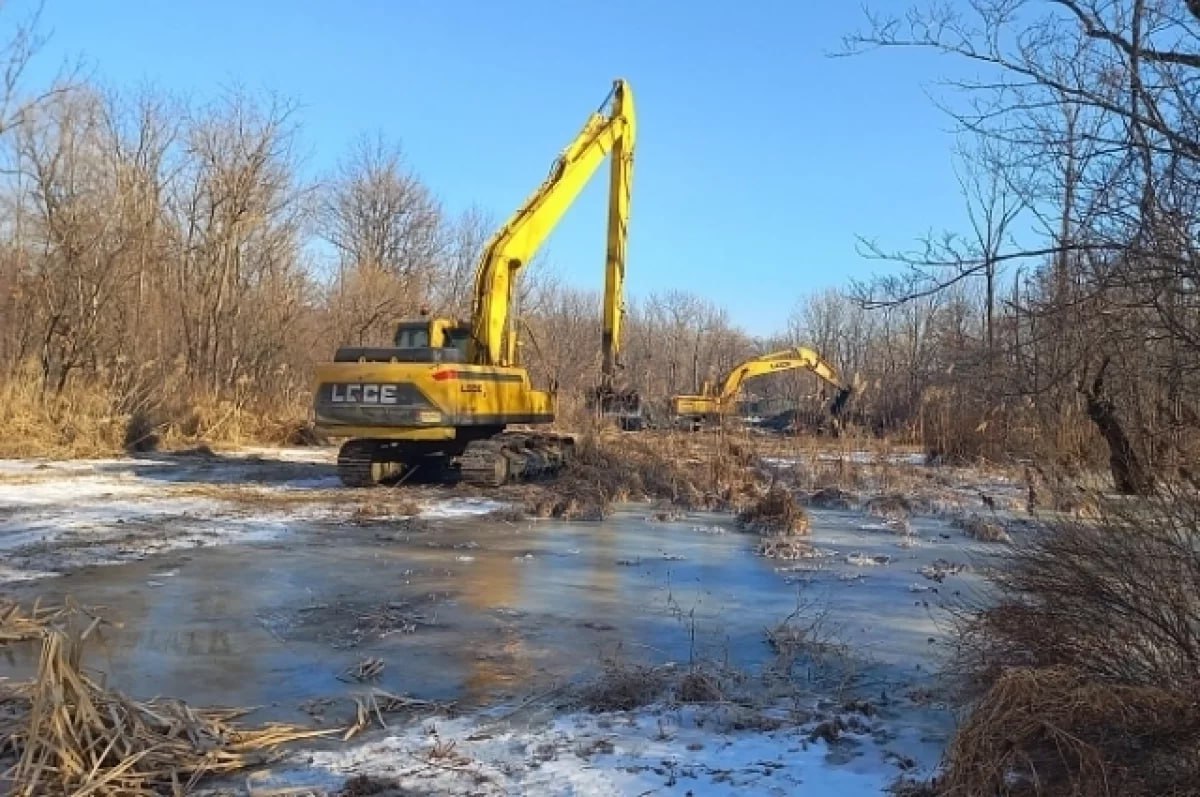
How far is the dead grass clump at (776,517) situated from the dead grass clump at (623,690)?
6443 mm

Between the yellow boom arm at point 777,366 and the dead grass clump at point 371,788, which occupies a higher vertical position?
the yellow boom arm at point 777,366

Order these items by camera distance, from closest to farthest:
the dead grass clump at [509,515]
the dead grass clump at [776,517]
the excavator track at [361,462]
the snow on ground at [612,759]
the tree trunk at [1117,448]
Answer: the snow on ground at [612,759], the tree trunk at [1117,448], the dead grass clump at [776,517], the dead grass clump at [509,515], the excavator track at [361,462]

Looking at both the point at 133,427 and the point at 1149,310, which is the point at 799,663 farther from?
the point at 133,427

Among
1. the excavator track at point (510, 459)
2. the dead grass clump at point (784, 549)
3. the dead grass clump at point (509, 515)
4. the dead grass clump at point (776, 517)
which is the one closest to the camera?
the dead grass clump at point (784, 549)

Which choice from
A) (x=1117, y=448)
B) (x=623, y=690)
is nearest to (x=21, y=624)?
(x=623, y=690)

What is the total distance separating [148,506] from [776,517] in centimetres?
757

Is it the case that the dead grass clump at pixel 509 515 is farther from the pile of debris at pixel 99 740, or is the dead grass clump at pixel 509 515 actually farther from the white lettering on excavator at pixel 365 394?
the pile of debris at pixel 99 740

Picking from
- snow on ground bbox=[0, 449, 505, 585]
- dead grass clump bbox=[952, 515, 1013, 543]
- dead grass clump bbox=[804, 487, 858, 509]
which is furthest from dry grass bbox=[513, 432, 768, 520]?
dead grass clump bbox=[952, 515, 1013, 543]

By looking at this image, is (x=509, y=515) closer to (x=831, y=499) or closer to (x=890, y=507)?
(x=831, y=499)

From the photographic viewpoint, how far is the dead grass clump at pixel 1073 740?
3479 mm

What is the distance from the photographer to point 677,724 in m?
4.88

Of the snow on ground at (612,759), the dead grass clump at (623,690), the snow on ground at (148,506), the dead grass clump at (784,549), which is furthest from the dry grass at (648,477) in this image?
the snow on ground at (612,759)

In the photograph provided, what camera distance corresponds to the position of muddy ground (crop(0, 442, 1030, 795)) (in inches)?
176

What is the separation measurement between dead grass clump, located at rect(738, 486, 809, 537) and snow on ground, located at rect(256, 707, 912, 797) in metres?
7.06
